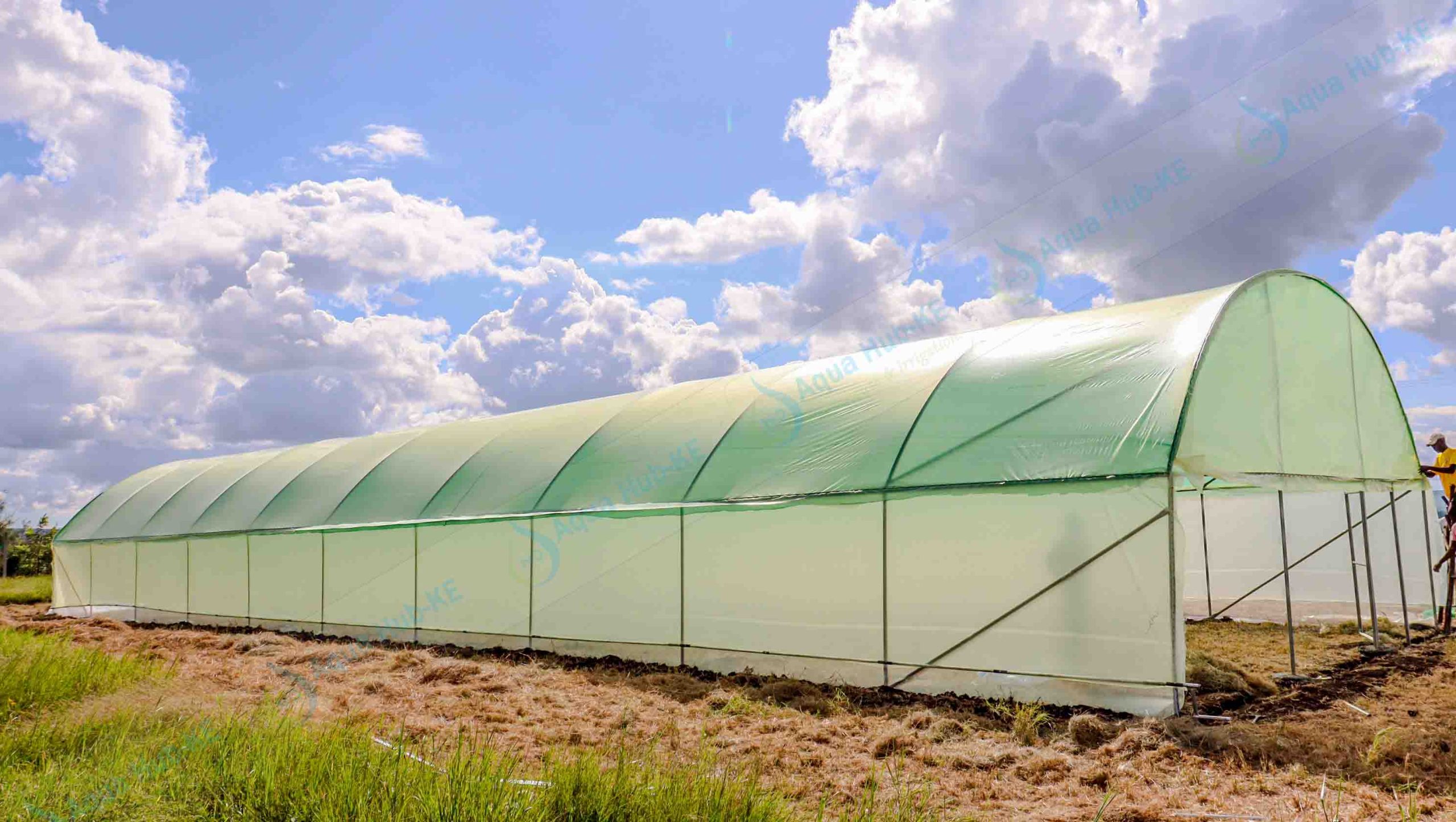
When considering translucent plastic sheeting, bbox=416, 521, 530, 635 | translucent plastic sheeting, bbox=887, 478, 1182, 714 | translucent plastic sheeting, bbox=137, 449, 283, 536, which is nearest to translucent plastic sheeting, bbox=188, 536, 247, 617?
translucent plastic sheeting, bbox=137, 449, 283, 536

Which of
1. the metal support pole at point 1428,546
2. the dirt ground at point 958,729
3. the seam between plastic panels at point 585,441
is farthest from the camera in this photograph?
the metal support pole at point 1428,546

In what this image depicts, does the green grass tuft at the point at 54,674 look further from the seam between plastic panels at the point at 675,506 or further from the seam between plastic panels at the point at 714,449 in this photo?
the seam between plastic panels at the point at 714,449

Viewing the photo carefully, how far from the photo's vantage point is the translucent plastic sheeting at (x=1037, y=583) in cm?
828

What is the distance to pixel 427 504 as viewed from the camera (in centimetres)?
1546

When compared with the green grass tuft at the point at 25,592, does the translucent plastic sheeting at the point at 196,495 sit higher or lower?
higher

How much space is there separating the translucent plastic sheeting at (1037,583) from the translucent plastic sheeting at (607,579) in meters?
3.09

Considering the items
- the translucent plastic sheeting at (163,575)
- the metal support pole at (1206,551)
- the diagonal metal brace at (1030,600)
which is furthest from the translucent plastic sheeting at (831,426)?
the translucent plastic sheeting at (163,575)

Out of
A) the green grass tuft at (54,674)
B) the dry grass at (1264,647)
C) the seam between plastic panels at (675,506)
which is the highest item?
the seam between plastic panels at (675,506)

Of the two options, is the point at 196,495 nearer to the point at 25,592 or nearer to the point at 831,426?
the point at 25,592

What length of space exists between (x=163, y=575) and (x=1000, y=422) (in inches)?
673

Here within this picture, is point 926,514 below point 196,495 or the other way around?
below

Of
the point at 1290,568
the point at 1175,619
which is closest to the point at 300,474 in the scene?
the point at 1175,619

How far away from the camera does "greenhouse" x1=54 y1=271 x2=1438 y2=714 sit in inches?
344

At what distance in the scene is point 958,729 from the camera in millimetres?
7984
